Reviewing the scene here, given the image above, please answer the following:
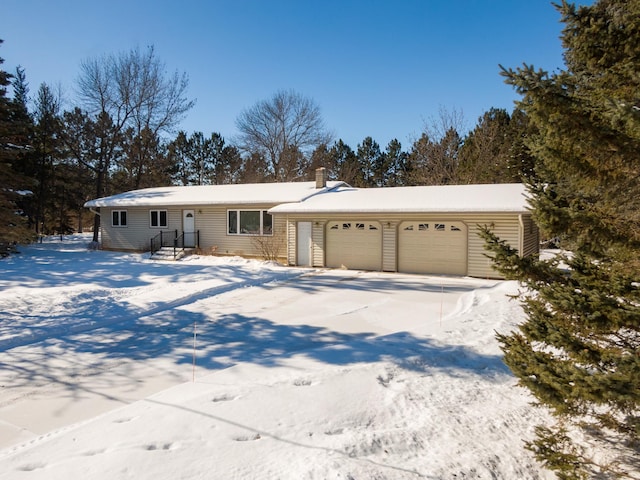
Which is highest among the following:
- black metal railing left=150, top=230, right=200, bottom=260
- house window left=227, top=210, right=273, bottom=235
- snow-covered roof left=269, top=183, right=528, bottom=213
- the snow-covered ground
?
snow-covered roof left=269, top=183, right=528, bottom=213

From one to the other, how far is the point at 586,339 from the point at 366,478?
7.19ft

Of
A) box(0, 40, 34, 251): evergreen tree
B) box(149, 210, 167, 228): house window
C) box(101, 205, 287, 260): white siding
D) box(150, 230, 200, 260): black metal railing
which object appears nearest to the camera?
box(0, 40, 34, 251): evergreen tree

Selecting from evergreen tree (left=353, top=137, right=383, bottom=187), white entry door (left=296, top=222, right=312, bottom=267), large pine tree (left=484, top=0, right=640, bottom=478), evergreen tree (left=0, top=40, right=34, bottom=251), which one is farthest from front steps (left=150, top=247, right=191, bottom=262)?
evergreen tree (left=353, top=137, right=383, bottom=187)

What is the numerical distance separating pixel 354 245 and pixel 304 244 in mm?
2155

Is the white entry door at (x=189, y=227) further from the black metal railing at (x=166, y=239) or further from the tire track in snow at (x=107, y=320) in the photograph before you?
the tire track in snow at (x=107, y=320)

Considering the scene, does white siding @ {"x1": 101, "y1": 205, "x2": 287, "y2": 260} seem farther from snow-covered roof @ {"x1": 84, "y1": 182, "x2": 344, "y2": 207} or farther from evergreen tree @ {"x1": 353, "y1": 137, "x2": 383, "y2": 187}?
evergreen tree @ {"x1": 353, "y1": 137, "x2": 383, "y2": 187}

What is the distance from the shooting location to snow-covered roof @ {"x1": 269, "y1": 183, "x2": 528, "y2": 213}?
45.6 feet

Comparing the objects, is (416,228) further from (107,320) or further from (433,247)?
(107,320)

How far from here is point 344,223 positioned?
16.2m

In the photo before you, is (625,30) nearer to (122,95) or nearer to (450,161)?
(450,161)

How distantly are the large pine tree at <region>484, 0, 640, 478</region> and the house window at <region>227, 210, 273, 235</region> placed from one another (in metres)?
15.6

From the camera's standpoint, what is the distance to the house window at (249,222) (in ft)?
61.6

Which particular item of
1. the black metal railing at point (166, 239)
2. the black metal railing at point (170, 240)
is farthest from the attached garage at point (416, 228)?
the black metal railing at point (166, 239)

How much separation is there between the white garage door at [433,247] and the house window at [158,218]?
12.4 m
